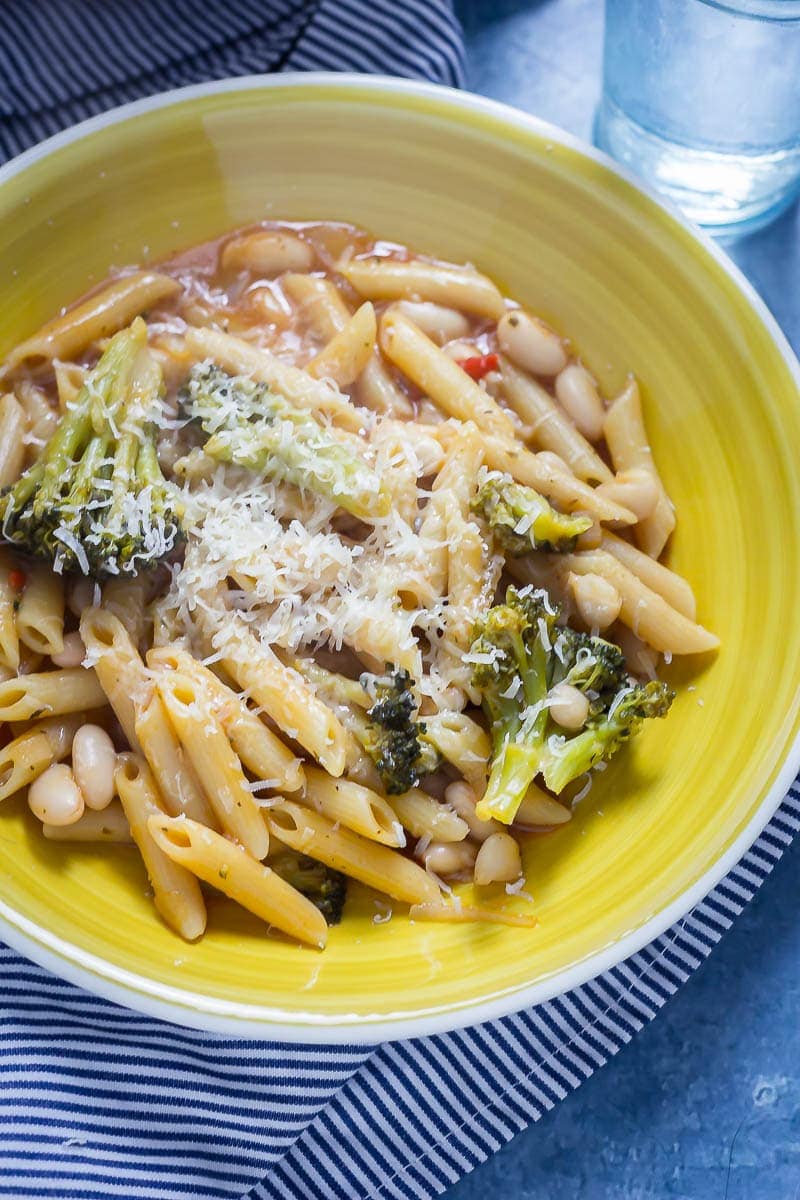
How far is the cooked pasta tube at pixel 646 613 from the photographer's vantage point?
111 inches

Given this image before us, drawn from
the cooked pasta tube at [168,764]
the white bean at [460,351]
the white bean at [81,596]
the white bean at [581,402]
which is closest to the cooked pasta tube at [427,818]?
the cooked pasta tube at [168,764]

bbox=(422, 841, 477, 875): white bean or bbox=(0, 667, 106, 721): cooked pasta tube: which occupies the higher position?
bbox=(0, 667, 106, 721): cooked pasta tube

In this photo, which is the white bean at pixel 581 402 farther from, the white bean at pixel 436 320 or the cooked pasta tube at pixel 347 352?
the cooked pasta tube at pixel 347 352

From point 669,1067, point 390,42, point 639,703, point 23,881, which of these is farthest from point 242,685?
point 390,42

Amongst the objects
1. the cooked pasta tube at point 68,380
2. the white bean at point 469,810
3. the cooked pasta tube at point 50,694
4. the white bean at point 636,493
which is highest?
the cooked pasta tube at point 68,380

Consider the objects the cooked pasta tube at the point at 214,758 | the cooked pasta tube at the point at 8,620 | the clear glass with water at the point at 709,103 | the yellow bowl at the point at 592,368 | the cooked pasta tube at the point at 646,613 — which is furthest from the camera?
the clear glass with water at the point at 709,103

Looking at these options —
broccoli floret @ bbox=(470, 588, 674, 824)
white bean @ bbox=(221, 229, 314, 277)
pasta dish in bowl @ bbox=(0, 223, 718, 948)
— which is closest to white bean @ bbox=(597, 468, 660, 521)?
pasta dish in bowl @ bbox=(0, 223, 718, 948)

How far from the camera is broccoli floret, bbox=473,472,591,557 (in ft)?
9.12

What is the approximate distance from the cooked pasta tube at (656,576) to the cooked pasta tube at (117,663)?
108 centimetres

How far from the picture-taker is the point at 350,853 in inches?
104

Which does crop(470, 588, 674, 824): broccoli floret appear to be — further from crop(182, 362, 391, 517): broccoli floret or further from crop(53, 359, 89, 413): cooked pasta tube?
crop(53, 359, 89, 413): cooked pasta tube

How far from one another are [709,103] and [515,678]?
1.72 m

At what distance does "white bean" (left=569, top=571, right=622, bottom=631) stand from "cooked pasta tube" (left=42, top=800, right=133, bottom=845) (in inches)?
42.8

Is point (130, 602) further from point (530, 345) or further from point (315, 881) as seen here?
point (530, 345)
